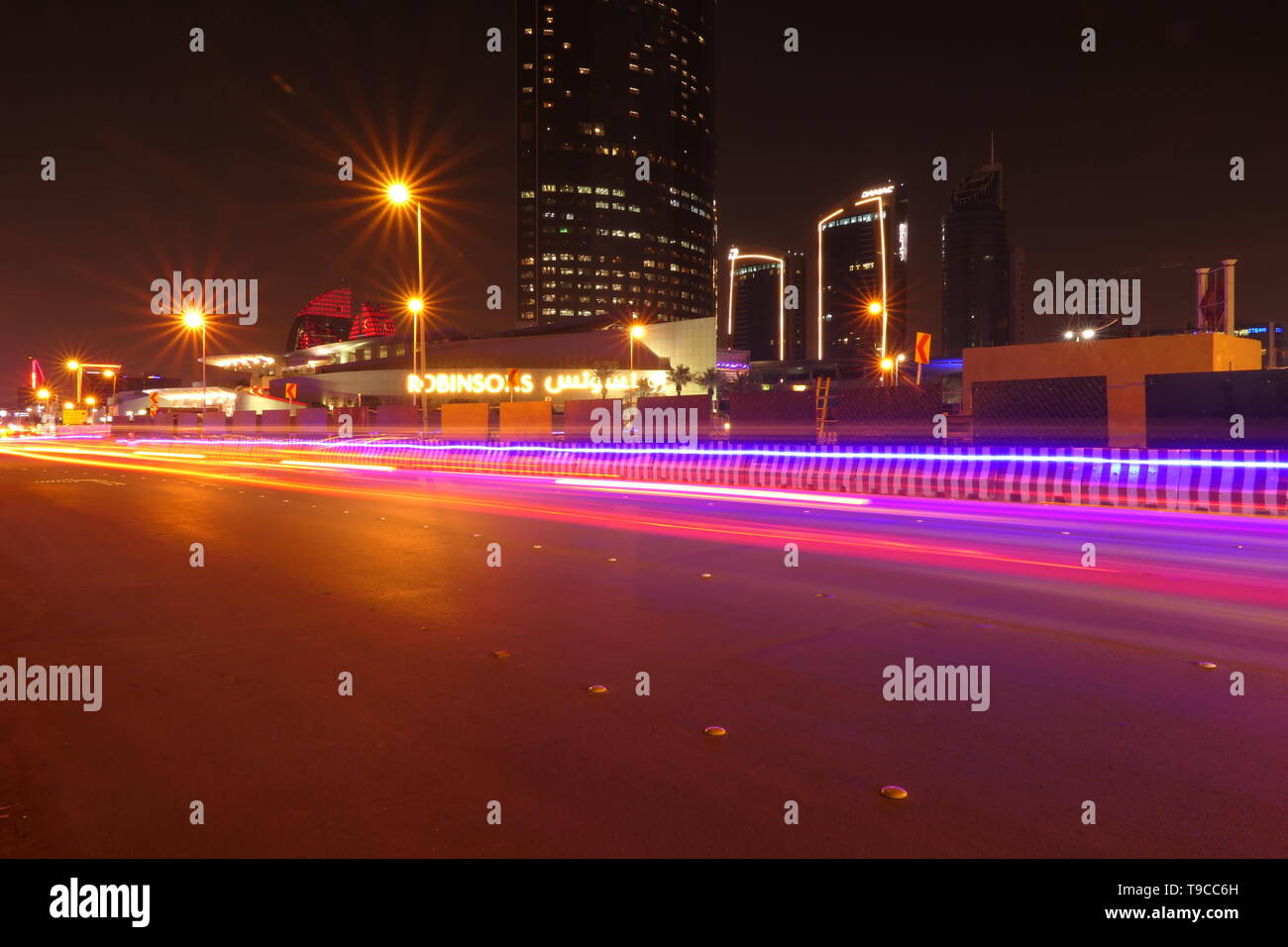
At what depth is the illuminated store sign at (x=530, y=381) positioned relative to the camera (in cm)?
9188

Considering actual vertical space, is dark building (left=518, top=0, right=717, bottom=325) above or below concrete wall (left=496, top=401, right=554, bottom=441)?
above

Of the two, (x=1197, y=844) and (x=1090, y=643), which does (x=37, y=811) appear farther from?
(x=1090, y=643)

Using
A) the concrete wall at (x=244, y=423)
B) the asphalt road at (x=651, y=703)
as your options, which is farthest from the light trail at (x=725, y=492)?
the concrete wall at (x=244, y=423)

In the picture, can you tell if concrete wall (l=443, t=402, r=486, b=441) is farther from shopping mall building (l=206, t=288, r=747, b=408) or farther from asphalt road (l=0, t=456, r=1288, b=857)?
shopping mall building (l=206, t=288, r=747, b=408)

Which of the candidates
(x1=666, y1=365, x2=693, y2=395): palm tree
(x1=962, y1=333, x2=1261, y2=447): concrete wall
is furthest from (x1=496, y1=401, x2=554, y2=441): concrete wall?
(x1=666, y1=365, x2=693, y2=395): palm tree

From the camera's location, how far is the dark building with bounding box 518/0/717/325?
165m

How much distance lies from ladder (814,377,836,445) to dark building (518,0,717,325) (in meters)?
142

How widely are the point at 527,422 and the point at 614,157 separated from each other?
150 m

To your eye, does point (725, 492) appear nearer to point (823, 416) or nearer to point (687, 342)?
point (823, 416)

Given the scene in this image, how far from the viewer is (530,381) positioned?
9275 centimetres

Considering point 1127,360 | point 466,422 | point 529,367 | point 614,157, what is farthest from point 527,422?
point 614,157
